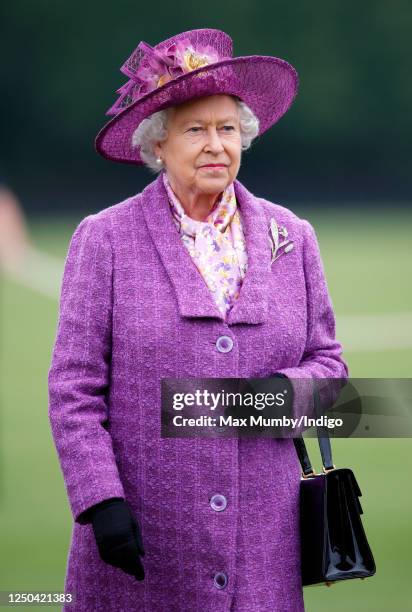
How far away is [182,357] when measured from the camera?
2.99 metres

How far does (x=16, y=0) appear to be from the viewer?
23828mm

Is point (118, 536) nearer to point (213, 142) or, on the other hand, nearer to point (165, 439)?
point (165, 439)

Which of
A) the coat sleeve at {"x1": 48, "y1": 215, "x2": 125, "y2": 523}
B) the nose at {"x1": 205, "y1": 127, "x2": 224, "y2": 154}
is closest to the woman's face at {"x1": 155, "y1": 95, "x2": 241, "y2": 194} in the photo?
the nose at {"x1": 205, "y1": 127, "x2": 224, "y2": 154}

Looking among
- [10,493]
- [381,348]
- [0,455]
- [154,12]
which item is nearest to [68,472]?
[10,493]

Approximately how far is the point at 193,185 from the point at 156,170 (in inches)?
8.2

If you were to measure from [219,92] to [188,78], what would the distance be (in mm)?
101

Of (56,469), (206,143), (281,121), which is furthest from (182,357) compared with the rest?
(281,121)

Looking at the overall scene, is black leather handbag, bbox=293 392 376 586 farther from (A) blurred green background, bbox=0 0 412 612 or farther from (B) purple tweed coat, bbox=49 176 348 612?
(A) blurred green background, bbox=0 0 412 612

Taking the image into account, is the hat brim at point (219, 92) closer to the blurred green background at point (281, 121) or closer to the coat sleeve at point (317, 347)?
the coat sleeve at point (317, 347)

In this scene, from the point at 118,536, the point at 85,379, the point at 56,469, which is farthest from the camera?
the point at 56,469

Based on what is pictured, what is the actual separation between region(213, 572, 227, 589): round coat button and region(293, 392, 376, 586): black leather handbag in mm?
211

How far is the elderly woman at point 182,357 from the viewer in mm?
2980

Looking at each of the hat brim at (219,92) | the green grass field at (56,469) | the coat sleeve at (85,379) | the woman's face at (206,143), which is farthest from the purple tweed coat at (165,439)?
the green grass field at (56,469)

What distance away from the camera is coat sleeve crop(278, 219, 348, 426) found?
3.08 m
